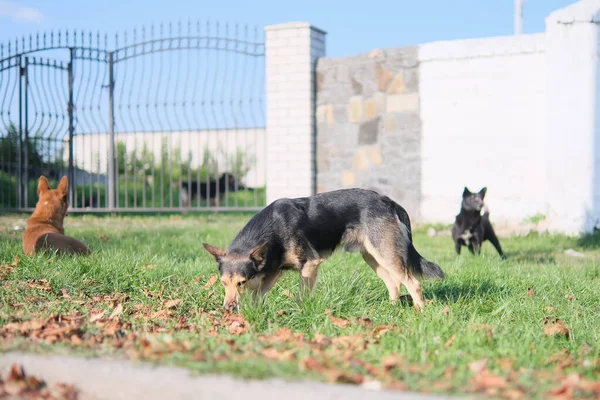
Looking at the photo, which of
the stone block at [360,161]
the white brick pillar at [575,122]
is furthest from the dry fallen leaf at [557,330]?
the stone block at [360,161]

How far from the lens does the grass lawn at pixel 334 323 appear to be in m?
3.40

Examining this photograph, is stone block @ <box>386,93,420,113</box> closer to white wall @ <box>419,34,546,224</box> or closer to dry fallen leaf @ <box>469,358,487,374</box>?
white wall @ <box>419,34,546,224</box>

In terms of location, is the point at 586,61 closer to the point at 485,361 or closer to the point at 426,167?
the point at 426,167

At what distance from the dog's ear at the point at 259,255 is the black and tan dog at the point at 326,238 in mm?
17

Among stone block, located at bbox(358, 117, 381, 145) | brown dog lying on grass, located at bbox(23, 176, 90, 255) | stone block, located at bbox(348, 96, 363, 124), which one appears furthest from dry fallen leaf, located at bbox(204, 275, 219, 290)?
stone block, located at bbox(348, 96, 363, 124)

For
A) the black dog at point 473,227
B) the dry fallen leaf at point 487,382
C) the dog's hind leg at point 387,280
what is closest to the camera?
the dry fallen leaf at point 487,382

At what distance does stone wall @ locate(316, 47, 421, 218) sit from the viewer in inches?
485

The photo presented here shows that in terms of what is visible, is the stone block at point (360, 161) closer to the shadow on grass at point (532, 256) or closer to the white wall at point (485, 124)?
the white wall at point (485, 124)

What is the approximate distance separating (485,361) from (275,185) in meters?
9.79

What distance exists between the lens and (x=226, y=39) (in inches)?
531

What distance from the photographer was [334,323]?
186 inches

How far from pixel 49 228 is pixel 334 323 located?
159 inches

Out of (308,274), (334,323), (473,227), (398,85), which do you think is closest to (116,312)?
(308,274)

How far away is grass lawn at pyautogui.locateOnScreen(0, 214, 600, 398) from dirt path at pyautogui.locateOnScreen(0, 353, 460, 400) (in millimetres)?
102
